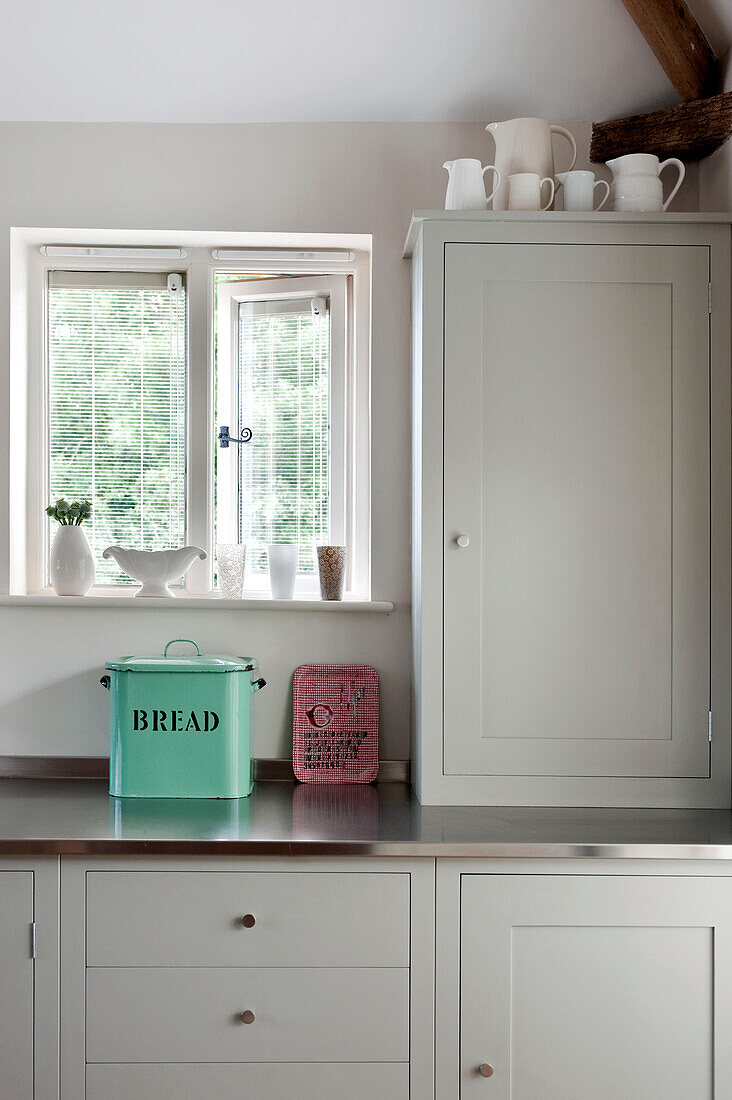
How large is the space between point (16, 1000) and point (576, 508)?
1453mm

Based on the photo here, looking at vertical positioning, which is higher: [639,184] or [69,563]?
[639,184]

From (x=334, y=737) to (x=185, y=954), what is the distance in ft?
2.14

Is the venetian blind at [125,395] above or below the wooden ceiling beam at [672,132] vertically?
below

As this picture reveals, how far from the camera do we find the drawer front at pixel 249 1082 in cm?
166

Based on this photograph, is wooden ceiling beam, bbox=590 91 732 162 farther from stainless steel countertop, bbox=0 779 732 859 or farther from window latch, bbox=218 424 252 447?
stainless steel countertop, bbox=0 779 732 859

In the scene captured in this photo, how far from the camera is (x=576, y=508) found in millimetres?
1919

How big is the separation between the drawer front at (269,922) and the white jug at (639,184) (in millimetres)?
1496

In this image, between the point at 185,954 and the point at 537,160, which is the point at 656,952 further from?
the point at 537,160

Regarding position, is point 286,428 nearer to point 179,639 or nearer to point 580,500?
point 179,639

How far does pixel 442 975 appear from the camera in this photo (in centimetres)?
166

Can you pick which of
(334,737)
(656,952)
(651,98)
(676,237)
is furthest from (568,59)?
(656,952)

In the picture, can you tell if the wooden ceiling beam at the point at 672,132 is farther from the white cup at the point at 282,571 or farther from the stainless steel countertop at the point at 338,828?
the stainless steel countertop at the point at 338,828

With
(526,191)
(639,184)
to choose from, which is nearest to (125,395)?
(526,191)

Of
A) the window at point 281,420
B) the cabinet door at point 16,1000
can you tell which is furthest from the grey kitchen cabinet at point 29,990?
the window at point 281,420
